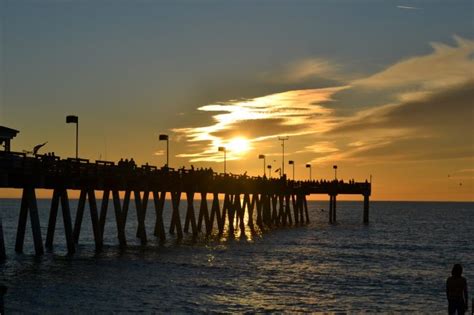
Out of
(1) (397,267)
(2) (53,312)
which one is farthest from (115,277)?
(1) (397,267)

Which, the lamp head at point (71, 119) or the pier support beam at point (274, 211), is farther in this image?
the pier support beam at point (274, 211)

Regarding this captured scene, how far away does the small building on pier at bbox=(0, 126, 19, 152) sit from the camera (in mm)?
41875

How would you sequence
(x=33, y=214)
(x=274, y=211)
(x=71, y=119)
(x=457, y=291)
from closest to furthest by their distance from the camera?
(x=457, y=291) → (x=33, y=214) → (x=71, y=119) → (x=274, y=211)

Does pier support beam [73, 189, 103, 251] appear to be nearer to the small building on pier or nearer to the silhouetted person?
the small building on pier

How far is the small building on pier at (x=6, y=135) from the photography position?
137 ft

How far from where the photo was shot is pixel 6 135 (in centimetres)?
4222

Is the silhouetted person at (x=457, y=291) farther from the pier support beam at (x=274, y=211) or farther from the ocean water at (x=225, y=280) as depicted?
the pier support beam at (x=274, y=211)

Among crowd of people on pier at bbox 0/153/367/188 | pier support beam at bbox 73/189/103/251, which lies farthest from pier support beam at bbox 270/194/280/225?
pier support beam at bbox 73/189/103/251

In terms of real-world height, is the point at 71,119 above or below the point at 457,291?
above

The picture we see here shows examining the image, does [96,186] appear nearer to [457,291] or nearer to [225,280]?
[225,280]

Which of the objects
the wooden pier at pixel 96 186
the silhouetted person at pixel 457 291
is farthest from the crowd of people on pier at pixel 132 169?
the silhouetted person at pixel 457 291

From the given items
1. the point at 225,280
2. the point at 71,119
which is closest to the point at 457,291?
the point at 225,280

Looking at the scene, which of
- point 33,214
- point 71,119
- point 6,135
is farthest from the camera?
point 71,119

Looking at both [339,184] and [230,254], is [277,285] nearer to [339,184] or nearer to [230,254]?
[230,254]
